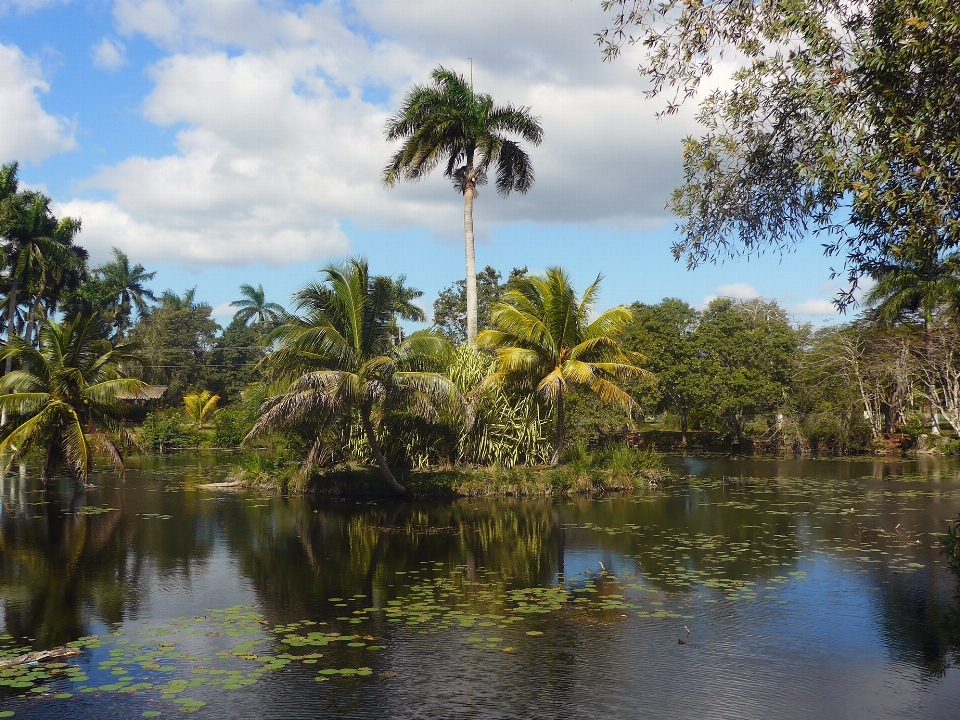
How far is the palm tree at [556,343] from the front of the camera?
22766mm

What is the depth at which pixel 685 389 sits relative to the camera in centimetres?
3797

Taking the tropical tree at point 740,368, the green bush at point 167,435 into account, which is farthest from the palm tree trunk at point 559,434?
the green bush at point 167,435

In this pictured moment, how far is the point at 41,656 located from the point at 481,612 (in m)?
4.70

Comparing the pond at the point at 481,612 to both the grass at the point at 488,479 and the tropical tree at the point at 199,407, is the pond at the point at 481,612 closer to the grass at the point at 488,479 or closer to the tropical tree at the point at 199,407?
the grass at the point at 488,479

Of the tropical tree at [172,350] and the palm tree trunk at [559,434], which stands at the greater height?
the tropical tree at [172,350]

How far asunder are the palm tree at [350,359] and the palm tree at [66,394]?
4856 millimetres

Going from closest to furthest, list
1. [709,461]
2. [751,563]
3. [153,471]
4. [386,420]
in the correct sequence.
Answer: [751,563], [386,420], [153,471], [709,461]

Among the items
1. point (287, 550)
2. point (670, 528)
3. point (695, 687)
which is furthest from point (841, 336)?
point (695, 687)

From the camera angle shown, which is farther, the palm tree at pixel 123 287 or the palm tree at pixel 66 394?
the palm tree at pixel 123 287

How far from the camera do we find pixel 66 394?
72.5ft

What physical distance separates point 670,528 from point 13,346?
1695cm

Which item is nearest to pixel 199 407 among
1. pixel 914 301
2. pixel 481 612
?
pixel 914 301

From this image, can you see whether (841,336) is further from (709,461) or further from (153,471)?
(153,471)

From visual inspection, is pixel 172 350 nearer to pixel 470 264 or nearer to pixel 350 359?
pixel 470 264
